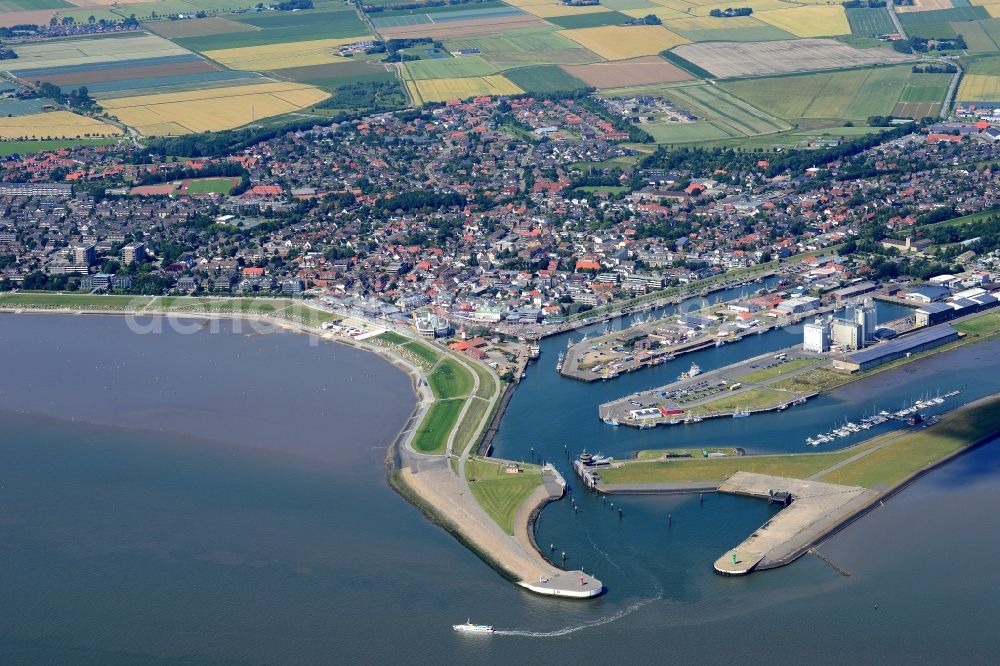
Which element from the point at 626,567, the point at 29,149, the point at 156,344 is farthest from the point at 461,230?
the point at 626,567

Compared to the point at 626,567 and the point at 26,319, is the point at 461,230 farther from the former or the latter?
the point at 626,567

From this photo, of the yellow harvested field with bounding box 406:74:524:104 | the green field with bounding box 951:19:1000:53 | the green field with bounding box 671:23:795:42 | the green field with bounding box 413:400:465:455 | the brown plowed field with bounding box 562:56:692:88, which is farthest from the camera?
the green field with bounding box 671:23:795:42

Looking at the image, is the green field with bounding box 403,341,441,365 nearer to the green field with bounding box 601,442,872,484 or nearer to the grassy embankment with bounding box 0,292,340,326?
the grassy embankment with bounding box 0,292,340,326

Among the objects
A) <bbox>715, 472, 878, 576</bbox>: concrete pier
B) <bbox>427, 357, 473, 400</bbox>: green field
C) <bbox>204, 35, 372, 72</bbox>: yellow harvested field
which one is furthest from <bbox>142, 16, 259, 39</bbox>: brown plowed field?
<bbox>715, 472, 878, 576</bbox>: concrete pier

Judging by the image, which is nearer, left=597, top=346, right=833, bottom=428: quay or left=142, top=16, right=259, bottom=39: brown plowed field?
left=597, top=346, right=833, bottom=428: quay

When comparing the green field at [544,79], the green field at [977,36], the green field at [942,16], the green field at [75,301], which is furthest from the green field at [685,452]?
the green field at [942,16]

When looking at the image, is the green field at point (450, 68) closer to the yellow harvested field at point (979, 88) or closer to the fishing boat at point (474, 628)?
the yellow harvested field at point (979, 88)

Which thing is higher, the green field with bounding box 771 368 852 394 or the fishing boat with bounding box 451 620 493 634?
the green field with bounding box 771 368 852 394

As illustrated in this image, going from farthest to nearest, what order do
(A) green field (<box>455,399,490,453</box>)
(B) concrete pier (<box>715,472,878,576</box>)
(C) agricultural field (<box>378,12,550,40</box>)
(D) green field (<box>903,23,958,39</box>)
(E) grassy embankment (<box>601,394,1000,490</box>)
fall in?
(C) agricultural field (<box>378,12,550,40</box>), (D) green field (<box>903,23,958,39</box>), (A) green field (<box>455,399,490,453</box>), (E) grassy embankment (<box>601,394,1000,490</box>), (B) concrete pier (<box>715,472,878,576</box>)
